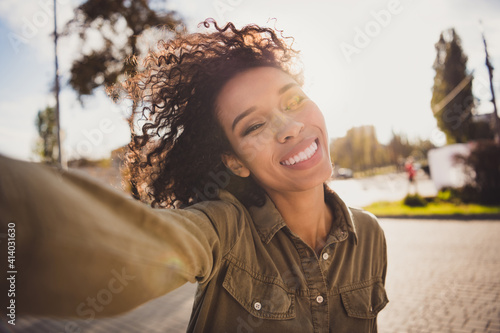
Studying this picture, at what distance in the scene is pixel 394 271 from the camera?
6.24 metres

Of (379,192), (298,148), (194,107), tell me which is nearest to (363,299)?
(298,148)

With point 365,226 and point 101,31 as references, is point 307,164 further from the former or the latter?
point 101,31

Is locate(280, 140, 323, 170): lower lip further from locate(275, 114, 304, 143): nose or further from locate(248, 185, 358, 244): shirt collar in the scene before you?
locate(248, 185, 358, 244): shirt collar

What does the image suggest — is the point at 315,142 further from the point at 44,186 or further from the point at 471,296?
the point at 471,296

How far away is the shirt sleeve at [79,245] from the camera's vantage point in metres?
0.51

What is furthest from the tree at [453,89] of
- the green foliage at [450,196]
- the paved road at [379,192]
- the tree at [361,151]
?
the green foliage at [450,196]

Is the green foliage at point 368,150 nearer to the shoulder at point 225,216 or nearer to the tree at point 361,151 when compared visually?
the tree at point 361,151

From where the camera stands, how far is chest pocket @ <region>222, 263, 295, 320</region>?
54.0 inches

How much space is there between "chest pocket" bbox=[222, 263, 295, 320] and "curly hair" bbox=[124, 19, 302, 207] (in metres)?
0.53

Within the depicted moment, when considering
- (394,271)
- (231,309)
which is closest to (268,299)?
(231,309)

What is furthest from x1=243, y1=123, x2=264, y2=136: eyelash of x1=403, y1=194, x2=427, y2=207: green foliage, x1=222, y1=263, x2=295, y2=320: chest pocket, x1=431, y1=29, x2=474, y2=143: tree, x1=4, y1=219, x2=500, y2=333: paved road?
x1=431, y1=29, x2=474, y2=143: tree

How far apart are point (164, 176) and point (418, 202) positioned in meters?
13.6

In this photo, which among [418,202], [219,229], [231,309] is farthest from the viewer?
[418,202]

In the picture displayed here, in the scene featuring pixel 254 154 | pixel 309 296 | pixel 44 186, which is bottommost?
pixel 309 296
